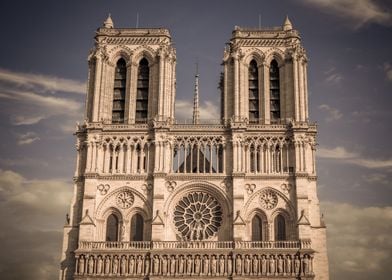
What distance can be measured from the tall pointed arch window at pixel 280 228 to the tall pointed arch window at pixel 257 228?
143cm

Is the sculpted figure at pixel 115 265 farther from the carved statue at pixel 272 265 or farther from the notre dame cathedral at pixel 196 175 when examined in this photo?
the carved statue at pixel 272 265

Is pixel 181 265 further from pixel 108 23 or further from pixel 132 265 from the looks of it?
pixel 108 23

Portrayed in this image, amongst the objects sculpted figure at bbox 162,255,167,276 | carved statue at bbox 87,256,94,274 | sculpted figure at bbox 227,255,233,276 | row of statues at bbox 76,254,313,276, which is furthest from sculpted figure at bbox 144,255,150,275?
sculpted figure at bbox 227,255,233,276

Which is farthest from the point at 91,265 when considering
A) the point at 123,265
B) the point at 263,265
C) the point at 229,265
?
the point at 263,265

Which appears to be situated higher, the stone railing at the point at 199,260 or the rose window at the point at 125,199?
the rose window at the point at 125,199

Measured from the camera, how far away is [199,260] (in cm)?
5750

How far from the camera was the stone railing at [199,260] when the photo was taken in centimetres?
5697

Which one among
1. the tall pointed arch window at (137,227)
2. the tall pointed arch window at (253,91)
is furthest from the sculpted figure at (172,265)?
the tall pointed arch window at (253,91)

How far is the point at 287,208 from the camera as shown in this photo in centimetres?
6056

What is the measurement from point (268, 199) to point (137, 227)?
12802mm

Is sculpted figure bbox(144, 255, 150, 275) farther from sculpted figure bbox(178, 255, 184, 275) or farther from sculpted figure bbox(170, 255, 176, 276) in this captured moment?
sculpted figure bbox(178, 255, 184, 275)

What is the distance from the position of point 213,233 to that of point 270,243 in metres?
5.69

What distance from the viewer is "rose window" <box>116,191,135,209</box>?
61188 millimetres

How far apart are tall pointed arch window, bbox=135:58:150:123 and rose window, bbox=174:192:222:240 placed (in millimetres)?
9852
